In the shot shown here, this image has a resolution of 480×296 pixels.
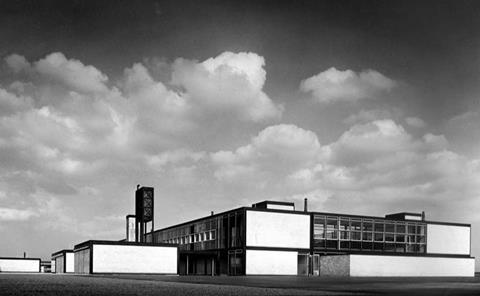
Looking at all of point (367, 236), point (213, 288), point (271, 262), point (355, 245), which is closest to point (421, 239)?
point (367, 236)

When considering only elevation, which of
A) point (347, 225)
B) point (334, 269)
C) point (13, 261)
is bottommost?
point (13, 261)

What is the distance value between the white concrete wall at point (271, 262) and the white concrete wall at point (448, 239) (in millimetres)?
18350

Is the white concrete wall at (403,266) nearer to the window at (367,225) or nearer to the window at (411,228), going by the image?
Answer: the window at (411,228)

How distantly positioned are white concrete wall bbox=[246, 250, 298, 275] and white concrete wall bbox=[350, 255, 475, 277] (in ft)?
19.5

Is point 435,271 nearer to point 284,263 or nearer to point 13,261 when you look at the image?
point 284,263

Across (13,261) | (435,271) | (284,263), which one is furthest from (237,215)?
(13,261)

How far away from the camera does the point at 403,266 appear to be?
188 feet

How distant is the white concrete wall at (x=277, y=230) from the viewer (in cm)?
5460

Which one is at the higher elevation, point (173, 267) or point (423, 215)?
point (423, 215)

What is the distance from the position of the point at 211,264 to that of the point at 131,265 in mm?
15844

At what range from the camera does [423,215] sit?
227 ft

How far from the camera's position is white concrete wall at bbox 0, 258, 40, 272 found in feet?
304

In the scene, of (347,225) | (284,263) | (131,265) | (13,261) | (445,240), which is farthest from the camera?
(13,261)

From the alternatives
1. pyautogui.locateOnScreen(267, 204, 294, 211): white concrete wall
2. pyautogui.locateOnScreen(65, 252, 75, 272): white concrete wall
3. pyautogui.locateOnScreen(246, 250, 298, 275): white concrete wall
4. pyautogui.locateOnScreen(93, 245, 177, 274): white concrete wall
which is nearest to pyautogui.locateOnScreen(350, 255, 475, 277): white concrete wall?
pyautogui.locateOnScreen(246, 250, 298, 275): white concrete wall
